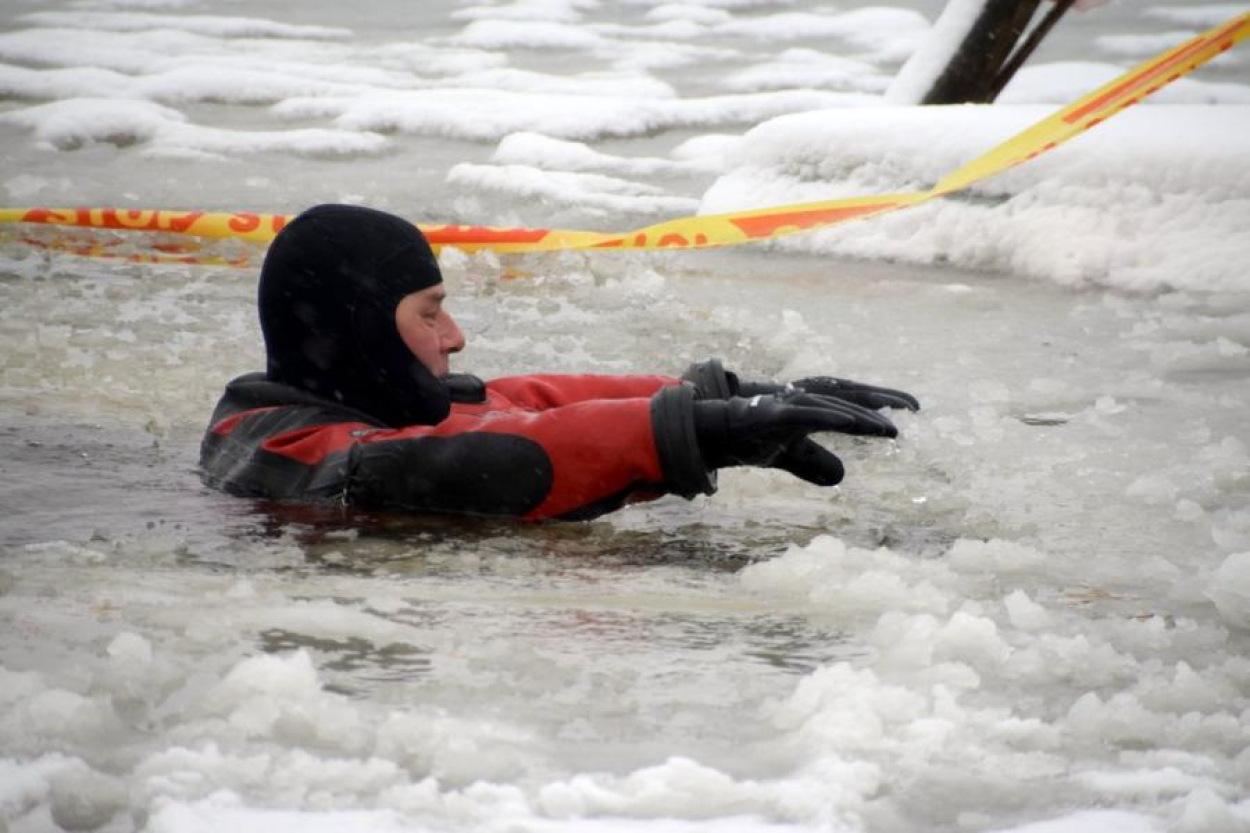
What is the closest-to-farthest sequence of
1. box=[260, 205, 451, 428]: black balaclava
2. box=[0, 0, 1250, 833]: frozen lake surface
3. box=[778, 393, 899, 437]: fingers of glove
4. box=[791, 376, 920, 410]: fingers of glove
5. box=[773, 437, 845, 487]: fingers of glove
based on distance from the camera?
box=[0, 0, 1250, 833]: frozen lake surface → box=[778, 393, 899, 437]: fingers of glove → box=[773, 437, 845, 487]: fingers of glove → box=[260, 205, 451, 428]: black balaclava → box=[791, 376, 920, 410]: fingers of glove

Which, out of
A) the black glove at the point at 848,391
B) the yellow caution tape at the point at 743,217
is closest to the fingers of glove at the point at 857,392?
the black glove at the point at 848,391

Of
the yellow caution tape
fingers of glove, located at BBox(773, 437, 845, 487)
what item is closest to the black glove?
fingers of glove, located at BBox(773, 437, 845, 487)

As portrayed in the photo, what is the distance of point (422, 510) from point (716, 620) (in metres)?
0.80

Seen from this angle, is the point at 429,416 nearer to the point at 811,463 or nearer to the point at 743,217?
the point at 811,463

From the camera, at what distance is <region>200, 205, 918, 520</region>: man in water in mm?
3131

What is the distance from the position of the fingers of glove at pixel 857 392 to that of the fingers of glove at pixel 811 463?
1.09ft

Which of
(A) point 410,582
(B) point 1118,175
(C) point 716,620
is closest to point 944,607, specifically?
(C) point 716,620

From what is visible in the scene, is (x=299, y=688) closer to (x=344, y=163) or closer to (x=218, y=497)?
(x=218, y=497)

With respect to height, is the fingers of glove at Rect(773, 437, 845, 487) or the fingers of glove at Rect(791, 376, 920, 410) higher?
the fingers of glove at Rect(791, 376, 920, 410)

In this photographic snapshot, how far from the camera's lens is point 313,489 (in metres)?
3.32

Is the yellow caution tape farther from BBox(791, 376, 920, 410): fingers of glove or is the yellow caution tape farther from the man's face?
the man's face

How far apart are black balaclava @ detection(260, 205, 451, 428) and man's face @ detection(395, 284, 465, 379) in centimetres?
2

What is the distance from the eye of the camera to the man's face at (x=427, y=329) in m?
3.45

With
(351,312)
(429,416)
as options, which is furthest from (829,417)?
(351,312)
